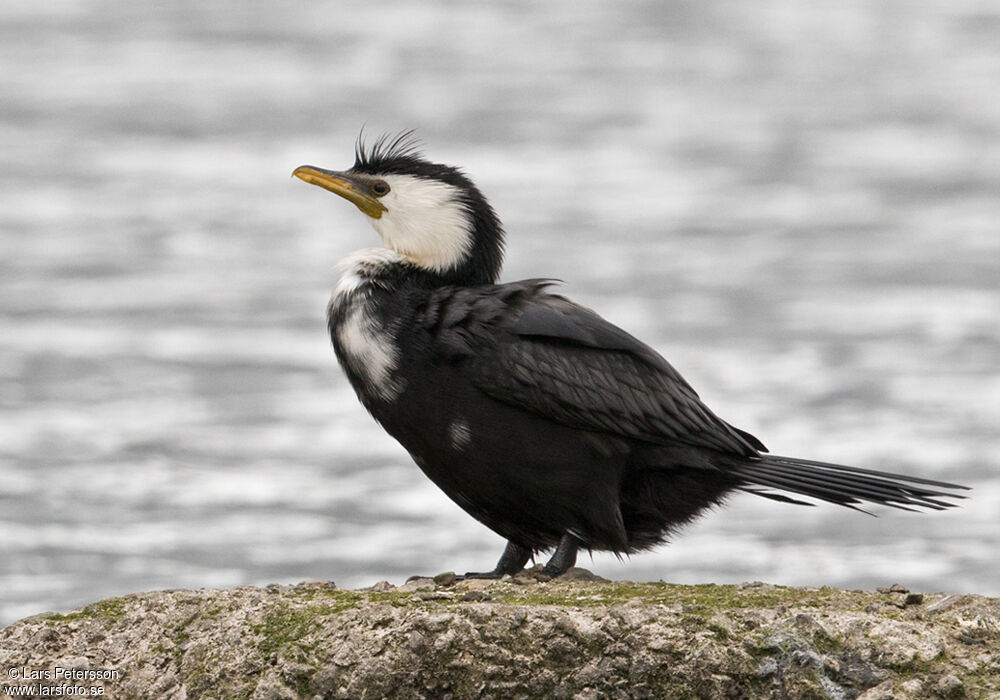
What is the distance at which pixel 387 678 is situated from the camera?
5.79 meters

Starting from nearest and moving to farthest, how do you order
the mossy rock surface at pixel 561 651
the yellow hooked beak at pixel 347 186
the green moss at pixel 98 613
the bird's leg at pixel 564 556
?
1. the mossy rock surface at pixel 561 651
2. the green moss at pixel 98 613
3. the bird's leg at pixel 564 556
4. the yellow hooked beak at pixel 347 186

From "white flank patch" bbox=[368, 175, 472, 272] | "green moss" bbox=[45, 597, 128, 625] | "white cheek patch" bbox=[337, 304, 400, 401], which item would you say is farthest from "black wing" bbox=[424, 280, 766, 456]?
"green moss" bbox=[45, 597, 128, 625]

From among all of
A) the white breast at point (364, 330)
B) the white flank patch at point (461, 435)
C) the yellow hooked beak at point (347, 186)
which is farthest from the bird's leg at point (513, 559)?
the yellow hooked beak at point (347, 186)

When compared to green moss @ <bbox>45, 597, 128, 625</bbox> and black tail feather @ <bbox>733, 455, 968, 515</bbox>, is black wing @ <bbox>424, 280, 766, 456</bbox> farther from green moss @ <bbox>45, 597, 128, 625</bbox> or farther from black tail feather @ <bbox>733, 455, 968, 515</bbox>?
green moss @ <bbox>45, 597, 128, 625</bbox>

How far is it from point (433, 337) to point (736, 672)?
203cm

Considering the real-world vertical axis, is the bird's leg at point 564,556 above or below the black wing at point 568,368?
below

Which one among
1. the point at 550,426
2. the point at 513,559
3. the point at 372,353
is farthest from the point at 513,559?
the point at 372,353

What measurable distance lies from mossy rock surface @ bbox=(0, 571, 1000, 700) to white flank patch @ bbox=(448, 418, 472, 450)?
3.33 feet

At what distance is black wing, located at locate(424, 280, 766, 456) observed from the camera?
712cm

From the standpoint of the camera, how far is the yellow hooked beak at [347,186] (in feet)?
26.2

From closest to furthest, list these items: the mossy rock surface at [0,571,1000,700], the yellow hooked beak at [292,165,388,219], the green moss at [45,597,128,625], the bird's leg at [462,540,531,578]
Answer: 1. the mossy rock surface at [0,571,1000,700]
2. the green moss at [45,597,128,625]
3. the bird's leg at [462,540,531,578]
4. the yellow hooked beak at [292,165,388,219]

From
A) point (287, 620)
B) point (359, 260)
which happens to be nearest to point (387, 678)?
point (287, 620)

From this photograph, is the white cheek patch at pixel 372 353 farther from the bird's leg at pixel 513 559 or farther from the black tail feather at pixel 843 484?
the black tail feather at pixel 843 484

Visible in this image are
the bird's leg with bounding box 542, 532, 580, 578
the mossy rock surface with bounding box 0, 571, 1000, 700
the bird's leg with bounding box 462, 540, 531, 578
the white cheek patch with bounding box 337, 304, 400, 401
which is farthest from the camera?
the bird's leg with bounding box 462, 540, 531, 578
